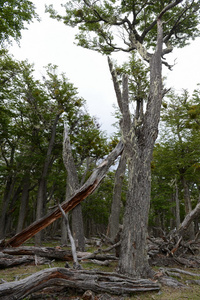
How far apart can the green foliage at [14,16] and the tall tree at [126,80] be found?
1903mm

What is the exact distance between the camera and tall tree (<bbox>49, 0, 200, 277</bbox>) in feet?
16.3

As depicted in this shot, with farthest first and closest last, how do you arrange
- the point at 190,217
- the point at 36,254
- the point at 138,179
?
1. the point at 190,217
2. the point at 36,254
3. the point at 138,179

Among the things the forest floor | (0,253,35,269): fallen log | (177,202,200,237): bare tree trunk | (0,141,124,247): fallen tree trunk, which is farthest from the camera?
(177,202,200,237): bare tree trunk

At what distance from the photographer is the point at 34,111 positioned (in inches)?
602

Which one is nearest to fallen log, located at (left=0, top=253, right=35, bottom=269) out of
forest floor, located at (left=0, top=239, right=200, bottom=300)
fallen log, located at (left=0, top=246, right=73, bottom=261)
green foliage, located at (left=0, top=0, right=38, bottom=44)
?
forest floor, located at (left=0, top=239, right=200, bottom=300)

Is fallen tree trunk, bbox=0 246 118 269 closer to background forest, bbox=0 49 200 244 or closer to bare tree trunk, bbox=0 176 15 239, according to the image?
background forest, bbox=0 49 200 244

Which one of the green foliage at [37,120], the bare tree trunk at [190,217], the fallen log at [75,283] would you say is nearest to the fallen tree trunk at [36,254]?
the fallen log at [75,283]

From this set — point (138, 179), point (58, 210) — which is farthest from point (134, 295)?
point (58, 210)

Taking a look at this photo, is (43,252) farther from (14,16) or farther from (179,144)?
(179,144)

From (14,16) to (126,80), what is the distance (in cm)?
590

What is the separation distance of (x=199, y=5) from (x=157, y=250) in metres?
10.1

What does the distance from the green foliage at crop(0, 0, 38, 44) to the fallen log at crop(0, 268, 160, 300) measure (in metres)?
8.73

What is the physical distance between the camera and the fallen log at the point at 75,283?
9.83 feet

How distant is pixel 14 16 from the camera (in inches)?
338
